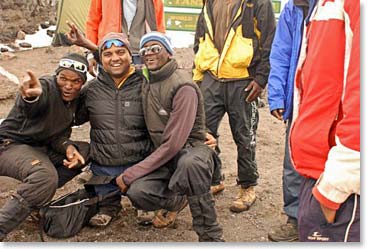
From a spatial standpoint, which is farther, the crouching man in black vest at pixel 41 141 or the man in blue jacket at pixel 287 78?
the crouching man in black vest at pixel 41 141

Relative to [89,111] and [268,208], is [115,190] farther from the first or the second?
[268,208]

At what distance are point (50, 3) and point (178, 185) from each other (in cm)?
1015

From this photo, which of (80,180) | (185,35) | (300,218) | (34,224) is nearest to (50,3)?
(185,35)

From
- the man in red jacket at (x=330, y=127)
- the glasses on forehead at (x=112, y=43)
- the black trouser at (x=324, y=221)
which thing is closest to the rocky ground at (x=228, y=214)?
the glasses on forehead at (x=112, y=43)

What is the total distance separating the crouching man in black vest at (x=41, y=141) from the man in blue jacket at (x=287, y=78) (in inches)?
53.9

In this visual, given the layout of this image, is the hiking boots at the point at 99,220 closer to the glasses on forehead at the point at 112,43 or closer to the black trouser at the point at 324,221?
the glasses on forehead at the point at 112,43

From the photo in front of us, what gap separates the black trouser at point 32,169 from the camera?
11.3ft

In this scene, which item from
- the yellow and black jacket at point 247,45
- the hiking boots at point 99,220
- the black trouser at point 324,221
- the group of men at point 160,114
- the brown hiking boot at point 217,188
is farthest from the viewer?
the brown hiking boot at point 217,188

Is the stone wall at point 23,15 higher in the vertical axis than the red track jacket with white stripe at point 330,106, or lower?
lower

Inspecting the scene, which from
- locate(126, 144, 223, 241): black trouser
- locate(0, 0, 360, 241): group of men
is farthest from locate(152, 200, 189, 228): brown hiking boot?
locate(126, 144, 223, 241): black trouser

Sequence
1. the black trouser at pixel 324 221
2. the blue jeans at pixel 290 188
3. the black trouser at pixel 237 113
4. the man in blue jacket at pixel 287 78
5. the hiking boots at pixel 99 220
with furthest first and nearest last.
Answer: the black trouser at pixel 237 113 < the hiking boots at pixel 99 220 < the blue jeans at pixel 290 188 < the man in blue jacket at pixel 287 78 < the black trouser at pixel 324 221

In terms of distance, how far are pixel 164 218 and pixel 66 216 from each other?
702mm

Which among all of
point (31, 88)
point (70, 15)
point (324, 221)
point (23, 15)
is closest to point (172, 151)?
point (31, 88)

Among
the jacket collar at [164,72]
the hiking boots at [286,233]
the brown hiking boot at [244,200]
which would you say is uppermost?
the jacket collar at [164,72]
